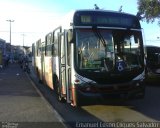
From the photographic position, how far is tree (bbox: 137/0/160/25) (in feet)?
107

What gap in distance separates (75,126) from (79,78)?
212 cm

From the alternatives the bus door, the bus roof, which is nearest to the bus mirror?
the bus roof

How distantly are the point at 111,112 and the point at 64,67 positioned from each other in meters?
2.21

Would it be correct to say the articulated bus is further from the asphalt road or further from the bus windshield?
the asphalt road

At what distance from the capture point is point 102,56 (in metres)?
12.5

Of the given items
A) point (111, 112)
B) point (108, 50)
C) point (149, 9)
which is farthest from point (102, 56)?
point (149, 9)

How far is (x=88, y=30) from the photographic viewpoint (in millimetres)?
12531

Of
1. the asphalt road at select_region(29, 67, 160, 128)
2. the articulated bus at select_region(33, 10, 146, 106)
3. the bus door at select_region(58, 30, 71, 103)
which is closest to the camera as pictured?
the asphalt road at select_region(29, 67, 160, 128)

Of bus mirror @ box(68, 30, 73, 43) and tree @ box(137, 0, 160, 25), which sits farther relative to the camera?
tree @ box(137, 0, 160, 25)

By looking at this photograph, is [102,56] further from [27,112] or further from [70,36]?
[27,112]

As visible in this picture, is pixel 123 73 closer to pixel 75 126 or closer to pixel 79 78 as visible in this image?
pixel 79 78

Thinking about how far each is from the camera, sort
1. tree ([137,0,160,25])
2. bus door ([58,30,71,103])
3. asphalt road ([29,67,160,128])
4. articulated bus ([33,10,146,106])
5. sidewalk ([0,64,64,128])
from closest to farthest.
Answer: sidewalk ([0,64,64,128]), asphalt road ([29,67,160,128]), articulated bus ([33,10,146,106]), bus door ([58,30,71,103]), tree ([137,0,160,25])

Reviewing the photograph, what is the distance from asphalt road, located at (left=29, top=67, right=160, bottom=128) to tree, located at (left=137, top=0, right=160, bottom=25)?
1819cm

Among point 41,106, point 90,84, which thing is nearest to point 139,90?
point 90,84
